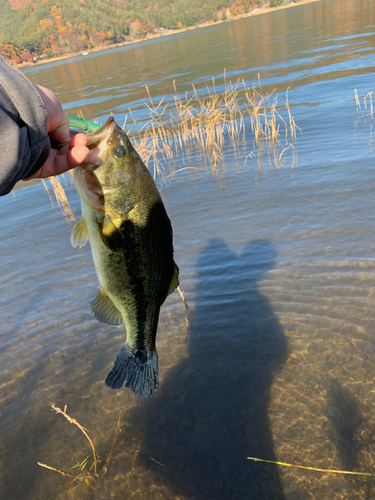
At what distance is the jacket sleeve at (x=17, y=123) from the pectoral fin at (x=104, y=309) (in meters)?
1.07

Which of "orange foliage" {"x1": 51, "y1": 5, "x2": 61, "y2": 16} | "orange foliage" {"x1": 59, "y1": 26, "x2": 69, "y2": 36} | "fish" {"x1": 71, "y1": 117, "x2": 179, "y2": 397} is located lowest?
"fish" {"x1": 71, "y1": 117, "x2": 179, "y2": 397}

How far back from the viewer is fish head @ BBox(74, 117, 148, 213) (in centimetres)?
230

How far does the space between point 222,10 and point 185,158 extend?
6373 inches

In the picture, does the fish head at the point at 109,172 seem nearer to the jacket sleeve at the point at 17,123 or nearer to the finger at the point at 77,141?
the finger at the point at 77,141

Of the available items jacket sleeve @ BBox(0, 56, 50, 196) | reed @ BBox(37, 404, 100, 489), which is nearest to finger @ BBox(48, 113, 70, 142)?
jacket sleeve @ BBox(0, 56, 50, 196)

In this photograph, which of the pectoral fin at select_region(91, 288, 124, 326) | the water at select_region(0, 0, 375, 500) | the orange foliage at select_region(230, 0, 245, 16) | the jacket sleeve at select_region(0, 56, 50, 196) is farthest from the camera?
the orange foliage at select_region(230, 0, 245, 16)

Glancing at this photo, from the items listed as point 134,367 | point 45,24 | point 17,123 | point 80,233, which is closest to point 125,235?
point 80,233

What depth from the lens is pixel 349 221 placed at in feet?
22.6

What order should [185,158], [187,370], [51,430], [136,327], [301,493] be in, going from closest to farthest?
[136,327] < [301,493] < [51,430] < [187,370] < [185,158]

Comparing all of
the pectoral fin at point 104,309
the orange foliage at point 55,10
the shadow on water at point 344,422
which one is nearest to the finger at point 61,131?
the pectoral fin at point 104,309

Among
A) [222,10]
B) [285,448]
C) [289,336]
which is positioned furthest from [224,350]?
[222,10]

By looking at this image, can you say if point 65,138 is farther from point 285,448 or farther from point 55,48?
point 55,48

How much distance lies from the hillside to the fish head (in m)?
125

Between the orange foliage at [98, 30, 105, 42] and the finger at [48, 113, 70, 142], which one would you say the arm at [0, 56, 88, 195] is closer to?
the finger at [48, 113, 70, 142]
